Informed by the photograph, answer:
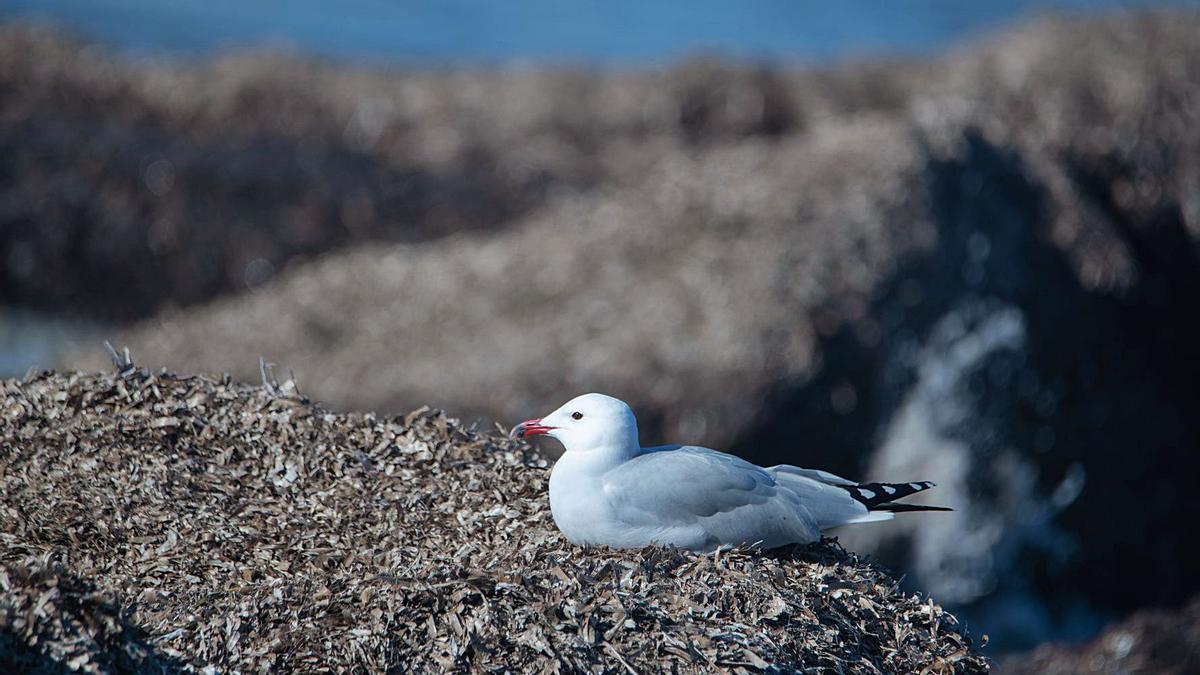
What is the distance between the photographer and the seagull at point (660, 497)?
4.15 meters

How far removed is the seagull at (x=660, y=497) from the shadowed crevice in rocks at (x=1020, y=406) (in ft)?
14.9

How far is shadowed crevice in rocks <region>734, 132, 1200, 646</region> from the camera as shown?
9.35 m

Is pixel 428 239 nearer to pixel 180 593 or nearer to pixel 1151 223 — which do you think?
pixel 1151 223

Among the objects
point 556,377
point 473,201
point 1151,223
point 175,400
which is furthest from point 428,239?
point 175,400

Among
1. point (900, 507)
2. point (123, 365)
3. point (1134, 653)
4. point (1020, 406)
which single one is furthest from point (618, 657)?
Answer: point (1020, 406)

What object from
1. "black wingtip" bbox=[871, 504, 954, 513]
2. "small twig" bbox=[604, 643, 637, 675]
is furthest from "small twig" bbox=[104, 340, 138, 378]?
"black wingtip" bbox=[871, 504, 954, 513]

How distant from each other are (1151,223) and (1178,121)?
6.51ft

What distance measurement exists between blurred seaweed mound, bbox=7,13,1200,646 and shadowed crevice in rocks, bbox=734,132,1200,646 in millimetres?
25

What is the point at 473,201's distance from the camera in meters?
14.2

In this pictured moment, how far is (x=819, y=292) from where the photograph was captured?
374 inches

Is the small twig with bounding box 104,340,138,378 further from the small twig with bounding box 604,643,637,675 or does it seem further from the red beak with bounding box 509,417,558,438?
the small twig with bounding box 604,643,637,675

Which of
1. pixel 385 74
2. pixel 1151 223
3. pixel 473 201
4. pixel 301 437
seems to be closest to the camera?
pixel 301 437

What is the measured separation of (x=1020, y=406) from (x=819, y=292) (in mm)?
1905

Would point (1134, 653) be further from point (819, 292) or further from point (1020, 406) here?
point (819, 292)
